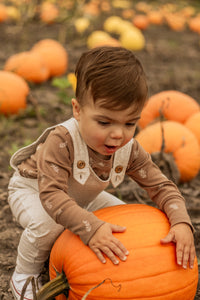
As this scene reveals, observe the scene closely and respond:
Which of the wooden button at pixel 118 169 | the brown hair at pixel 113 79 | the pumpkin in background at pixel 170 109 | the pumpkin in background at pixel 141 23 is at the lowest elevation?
the pumpkin in background at pixel 141 23

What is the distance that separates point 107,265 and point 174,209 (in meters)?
0.55

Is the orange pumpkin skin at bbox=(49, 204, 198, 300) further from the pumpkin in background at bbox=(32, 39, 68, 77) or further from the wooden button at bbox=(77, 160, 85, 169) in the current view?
the pumpkin in background at bbox=(32, 39, 68, 77)

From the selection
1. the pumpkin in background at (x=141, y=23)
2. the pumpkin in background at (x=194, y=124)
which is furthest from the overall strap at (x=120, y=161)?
the pumpkin in background at (x=141, y=23)

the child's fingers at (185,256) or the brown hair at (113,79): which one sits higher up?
the brown hair at (113,79)

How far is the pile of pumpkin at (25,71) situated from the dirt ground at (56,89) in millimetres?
154

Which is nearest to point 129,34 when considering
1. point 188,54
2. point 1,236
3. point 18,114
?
point 188,54

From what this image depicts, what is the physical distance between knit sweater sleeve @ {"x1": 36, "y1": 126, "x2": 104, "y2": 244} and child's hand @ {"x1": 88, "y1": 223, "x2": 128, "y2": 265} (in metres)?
0.03

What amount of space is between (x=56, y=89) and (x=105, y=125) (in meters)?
4.43

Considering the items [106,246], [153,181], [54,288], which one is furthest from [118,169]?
[54,288]

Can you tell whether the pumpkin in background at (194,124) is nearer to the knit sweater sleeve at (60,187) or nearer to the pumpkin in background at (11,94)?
the pumpkin in background at (11,94)

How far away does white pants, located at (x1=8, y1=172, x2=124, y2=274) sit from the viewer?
97.8 inches

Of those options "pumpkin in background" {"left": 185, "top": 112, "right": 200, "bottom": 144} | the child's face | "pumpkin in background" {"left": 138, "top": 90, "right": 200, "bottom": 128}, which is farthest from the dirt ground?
the child's face

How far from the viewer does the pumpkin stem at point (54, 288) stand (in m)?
2.16

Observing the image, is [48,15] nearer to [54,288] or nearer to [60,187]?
[60,187]
